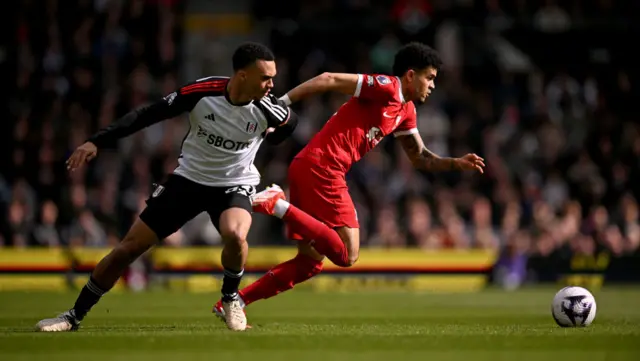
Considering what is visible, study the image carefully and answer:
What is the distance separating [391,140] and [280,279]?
40.0 ft

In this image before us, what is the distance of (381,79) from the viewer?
10.3 metres

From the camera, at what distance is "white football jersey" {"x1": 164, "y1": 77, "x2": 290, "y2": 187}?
370 inches

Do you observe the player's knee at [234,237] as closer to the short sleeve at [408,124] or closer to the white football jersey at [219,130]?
the white football jersey at [219,130]

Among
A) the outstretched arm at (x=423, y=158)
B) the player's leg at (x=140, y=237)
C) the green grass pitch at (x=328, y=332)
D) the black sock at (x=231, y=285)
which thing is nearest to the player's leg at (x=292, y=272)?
the green grass pitch at (x=328, y=332)

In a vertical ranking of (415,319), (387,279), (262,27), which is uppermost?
(262,27)

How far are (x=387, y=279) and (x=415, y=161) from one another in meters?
9.04

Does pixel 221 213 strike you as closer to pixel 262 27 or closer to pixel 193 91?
pixel 193 91

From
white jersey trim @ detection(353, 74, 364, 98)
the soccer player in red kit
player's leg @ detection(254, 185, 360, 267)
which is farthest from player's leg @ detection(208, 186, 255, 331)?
white jersey trim @ detection(353, 74, 364, 98)

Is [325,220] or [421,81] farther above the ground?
[421,81]

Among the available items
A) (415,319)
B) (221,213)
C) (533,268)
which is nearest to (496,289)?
(533,268)

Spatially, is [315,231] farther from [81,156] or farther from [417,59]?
[81,156]

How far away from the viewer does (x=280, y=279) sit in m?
10.4

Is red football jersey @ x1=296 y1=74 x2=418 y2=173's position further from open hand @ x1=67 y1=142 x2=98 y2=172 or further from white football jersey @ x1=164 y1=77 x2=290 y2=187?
open hand @ x1=67 y1=142 x2=98 y2=172

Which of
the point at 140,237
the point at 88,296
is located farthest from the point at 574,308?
the point at 88,296
